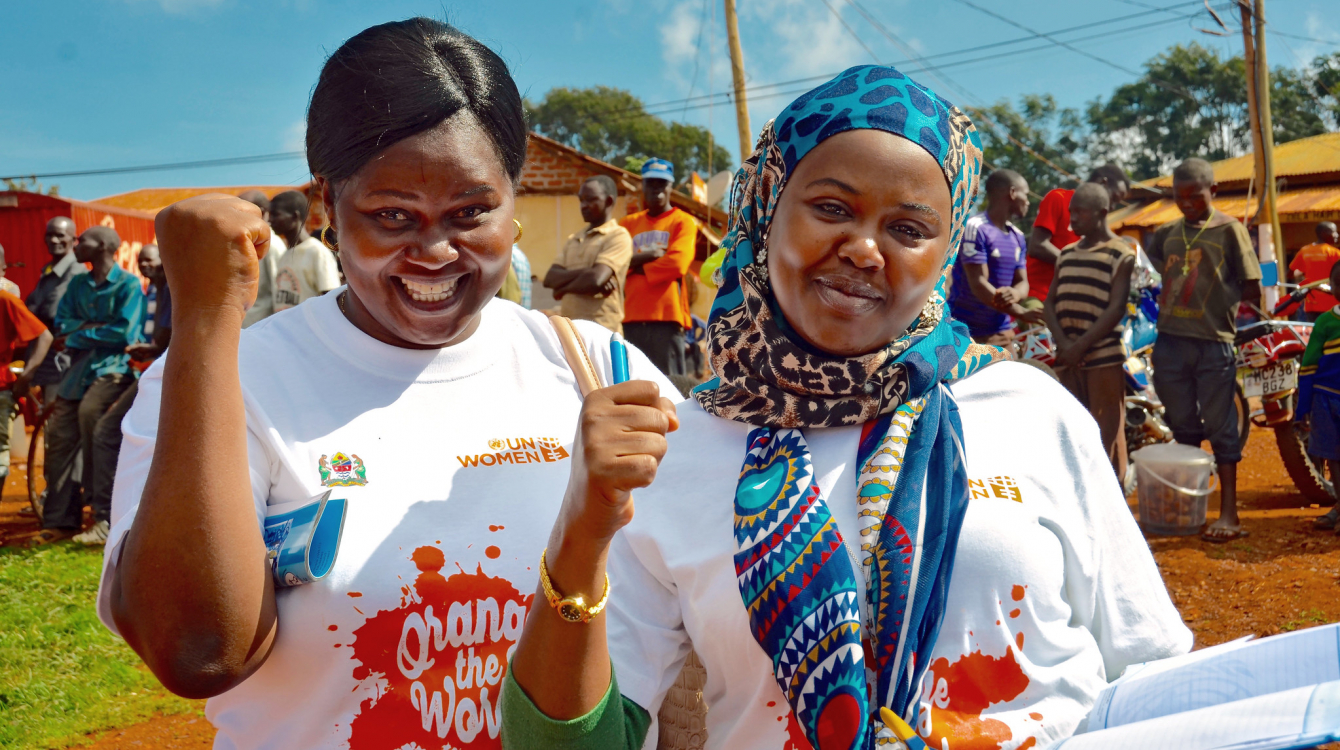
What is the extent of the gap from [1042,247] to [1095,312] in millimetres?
1437

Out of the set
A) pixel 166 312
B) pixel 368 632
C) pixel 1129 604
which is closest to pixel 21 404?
pixel 166 312

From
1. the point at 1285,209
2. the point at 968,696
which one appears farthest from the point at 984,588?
the point at 1285,209

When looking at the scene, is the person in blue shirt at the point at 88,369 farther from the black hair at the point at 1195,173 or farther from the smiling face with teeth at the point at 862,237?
the black hair at the point at 1195,173

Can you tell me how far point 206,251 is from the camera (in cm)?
137

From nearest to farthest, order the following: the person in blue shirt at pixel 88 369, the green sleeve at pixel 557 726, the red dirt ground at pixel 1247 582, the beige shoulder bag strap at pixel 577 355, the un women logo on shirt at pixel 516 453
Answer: the green sleeve at pixel 557 726
the un women logo on shirt at pixel 516 453
the beige shoulder bag strap at pixel 577 355
the red dirt ground at pixel 1247 582
the person in blue shirt at pixel 88 369

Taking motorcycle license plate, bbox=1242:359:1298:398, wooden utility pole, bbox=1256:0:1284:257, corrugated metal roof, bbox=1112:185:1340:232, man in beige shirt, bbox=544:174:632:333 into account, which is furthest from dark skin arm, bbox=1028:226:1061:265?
corrugated metal roof, bbox=1112:185:1340:232

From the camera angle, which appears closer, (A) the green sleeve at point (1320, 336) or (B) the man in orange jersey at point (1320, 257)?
(A) the green sleeve at point (1320, 336)

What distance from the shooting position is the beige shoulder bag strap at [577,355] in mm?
1971

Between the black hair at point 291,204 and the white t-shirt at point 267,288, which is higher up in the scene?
the black hair at point 291,204

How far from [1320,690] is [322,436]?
1450mm

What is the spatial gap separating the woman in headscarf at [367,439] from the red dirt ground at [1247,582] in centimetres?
285

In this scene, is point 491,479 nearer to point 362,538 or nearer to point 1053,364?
point 362,538

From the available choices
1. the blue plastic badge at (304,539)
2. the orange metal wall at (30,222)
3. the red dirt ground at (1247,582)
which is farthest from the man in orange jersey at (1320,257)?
the orange metal wall at (30,222)

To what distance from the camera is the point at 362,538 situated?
1.63 meters
